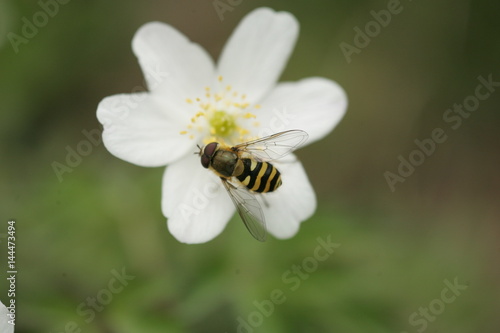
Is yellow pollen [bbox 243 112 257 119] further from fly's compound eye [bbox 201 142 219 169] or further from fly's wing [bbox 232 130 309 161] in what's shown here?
fly's compound eye [bbox 201 142 219 169]

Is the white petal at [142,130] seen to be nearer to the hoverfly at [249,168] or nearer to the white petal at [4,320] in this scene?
the hoverfly at [249,168]

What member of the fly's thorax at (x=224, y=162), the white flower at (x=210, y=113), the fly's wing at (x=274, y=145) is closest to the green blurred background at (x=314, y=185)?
the white flower at (x=210, y=113)

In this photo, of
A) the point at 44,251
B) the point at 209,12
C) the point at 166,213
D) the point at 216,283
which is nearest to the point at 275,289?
the point at 216,283

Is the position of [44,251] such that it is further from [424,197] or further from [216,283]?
[424,197]

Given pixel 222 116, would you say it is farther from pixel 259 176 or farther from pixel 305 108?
pixel 259 176

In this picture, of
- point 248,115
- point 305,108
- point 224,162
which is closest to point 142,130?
point 224,162
